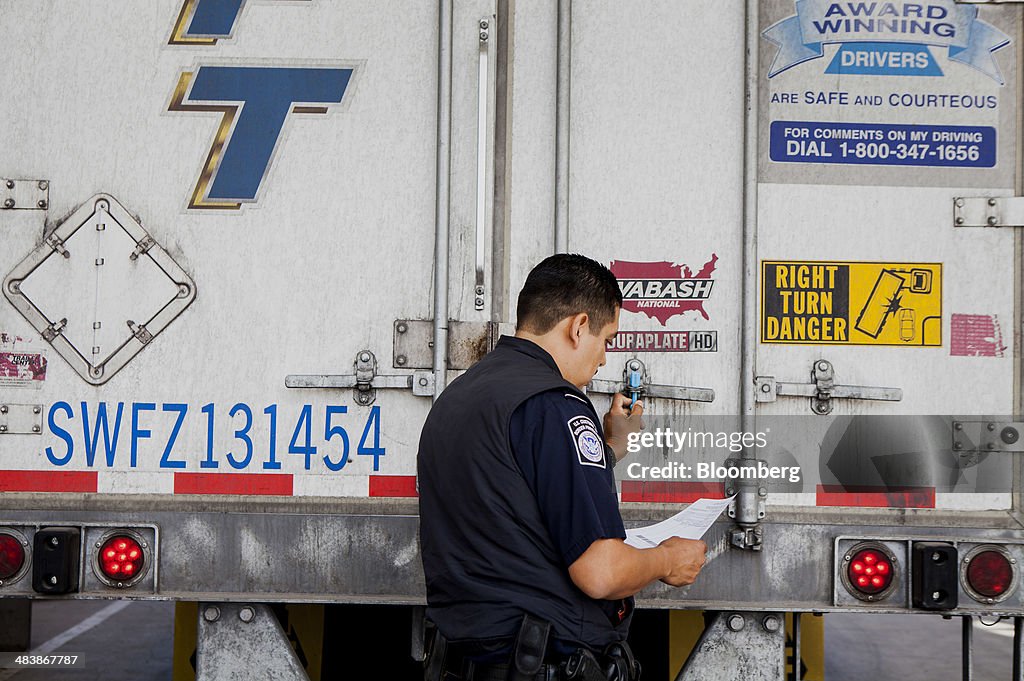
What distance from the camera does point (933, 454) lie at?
3.01 meters

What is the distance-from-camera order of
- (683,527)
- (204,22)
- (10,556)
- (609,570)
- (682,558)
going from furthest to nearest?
(204,22), (10,556), (683,527), (682,558), (609,570)

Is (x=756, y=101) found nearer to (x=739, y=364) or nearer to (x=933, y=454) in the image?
(x=739, y=364)

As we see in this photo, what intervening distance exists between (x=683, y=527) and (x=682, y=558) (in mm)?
125

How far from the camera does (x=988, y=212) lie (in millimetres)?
3043

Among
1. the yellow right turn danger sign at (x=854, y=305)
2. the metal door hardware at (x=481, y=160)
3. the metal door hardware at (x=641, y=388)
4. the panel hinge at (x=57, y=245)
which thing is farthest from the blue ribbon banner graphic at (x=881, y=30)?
the panel hinge at (x=57, y=245)

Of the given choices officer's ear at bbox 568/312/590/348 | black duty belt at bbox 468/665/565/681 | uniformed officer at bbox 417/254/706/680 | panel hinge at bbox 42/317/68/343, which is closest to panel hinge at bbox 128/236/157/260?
panel hinge at bbox 42/317/68/343

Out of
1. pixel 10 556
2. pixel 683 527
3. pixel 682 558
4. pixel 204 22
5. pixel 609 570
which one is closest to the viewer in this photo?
pixel 609 570

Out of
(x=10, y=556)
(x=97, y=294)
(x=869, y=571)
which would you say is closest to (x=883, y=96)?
(x=869, y=571)

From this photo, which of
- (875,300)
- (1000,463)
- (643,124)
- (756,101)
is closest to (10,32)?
(643,124)

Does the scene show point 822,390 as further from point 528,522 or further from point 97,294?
point 97,294

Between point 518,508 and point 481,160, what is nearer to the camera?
point 518,508

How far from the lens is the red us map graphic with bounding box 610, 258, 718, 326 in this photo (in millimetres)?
3023

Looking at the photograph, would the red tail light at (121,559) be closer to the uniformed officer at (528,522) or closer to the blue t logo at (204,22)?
the uniformed officer at (528,522)

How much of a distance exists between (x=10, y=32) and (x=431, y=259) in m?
1.38
